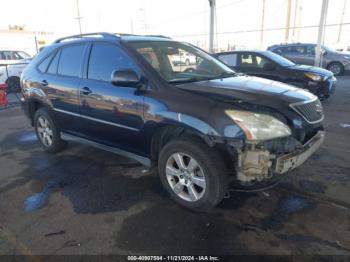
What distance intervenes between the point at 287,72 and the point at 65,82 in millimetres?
6052

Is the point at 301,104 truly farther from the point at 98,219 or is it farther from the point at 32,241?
the point at 32,241

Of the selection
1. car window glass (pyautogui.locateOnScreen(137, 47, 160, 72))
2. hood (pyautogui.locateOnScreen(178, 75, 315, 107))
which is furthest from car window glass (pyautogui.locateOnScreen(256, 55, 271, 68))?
car window glass (pyautogui.locateOnScreen(137, 47, 160, 72))

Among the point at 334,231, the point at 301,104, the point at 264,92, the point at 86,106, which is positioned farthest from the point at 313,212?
the point at 86,106

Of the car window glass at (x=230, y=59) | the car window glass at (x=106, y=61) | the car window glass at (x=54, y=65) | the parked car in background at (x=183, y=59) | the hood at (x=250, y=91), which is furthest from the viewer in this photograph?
the car window glass at (x=230, y=59)

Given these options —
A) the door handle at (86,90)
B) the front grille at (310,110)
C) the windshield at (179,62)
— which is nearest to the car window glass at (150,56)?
the windshield at (179,62)

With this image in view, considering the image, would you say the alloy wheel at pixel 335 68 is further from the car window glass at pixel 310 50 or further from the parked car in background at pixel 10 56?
the parked car in background at pixel 10 56

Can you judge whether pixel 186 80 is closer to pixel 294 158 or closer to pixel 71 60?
pixel 294 158

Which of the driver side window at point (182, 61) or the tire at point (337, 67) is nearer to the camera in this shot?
the driver side window at point (182, 61)

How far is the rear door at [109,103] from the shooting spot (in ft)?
12.5

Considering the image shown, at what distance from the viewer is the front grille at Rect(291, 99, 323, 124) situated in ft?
11.3

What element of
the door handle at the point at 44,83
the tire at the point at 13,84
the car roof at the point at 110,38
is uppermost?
the car roof at the point at 110,38

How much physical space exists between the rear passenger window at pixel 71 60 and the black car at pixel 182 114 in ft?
0.05

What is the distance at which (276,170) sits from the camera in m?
3.06

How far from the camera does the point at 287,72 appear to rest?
28.3ft
